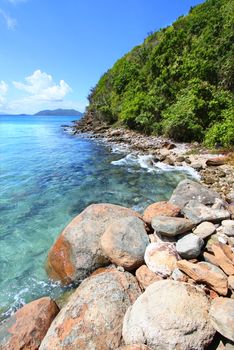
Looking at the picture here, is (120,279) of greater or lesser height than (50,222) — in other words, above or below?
above

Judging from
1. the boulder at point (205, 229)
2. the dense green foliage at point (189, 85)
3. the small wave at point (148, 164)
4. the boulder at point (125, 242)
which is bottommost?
the small wave at point (148, 164)

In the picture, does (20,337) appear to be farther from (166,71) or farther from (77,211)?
(166,71)

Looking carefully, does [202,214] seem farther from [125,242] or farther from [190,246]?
[125,242]

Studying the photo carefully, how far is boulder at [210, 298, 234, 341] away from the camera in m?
3.32

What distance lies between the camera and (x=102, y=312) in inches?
161

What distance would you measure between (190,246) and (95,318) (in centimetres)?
235

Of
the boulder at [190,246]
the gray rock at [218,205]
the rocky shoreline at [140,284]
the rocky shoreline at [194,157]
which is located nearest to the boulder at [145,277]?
the rocky shoreline at [140,284]

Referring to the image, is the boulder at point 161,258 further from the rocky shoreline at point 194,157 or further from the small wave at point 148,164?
the small wave at point 148,164

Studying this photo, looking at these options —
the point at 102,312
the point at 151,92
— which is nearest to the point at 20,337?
the point at 102,312

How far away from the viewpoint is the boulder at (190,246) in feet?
16.7

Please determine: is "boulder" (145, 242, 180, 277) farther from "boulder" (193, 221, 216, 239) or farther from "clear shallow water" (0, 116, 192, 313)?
"clear shallow water" (0, 116, 192, 313)

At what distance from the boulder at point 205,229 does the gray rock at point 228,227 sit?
264 millimetres

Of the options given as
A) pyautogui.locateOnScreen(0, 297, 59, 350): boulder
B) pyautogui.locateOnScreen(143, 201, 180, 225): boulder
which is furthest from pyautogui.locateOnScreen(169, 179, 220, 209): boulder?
pyautogui.locateOnScreen(0, 297, 59, 350): boulder

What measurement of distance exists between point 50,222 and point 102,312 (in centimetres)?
574
